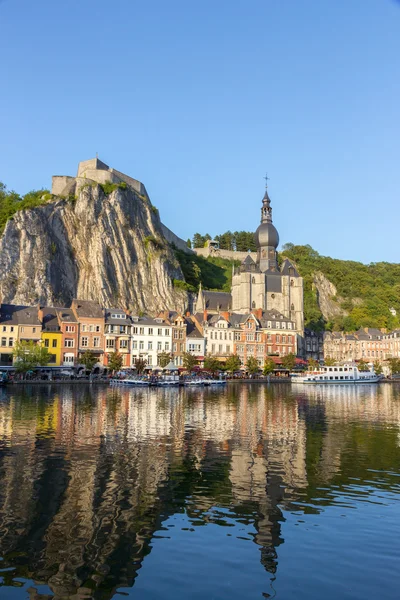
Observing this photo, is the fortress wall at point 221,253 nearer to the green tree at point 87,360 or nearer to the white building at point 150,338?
the white building at point 150,338

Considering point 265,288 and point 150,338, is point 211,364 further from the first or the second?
point 265,288

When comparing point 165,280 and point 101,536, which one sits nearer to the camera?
point 101,536

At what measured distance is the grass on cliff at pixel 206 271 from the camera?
120 metres

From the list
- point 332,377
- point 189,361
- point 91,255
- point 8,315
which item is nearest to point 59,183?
point 91,255

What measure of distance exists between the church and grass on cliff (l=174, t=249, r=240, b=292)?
9.07 metres

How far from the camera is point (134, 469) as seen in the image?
17500 mm

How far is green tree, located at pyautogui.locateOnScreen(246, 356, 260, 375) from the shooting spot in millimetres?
81750

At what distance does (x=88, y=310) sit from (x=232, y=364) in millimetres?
21983

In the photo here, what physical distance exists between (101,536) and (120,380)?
52.2 metres

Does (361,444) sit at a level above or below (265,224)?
Result: below

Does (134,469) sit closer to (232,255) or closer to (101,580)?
(101,580)

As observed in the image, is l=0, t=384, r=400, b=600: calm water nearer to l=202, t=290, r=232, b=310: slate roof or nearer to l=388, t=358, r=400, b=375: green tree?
l=202, t=290, r=232, b=310: slate roof

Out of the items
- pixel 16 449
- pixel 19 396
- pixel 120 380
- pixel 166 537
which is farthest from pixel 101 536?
pixel 120 380

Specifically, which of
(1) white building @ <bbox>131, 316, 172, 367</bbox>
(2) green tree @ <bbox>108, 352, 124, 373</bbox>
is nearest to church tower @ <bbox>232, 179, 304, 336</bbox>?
(1) white building @ <bbox>131, 316, 172, 367</bbox>
